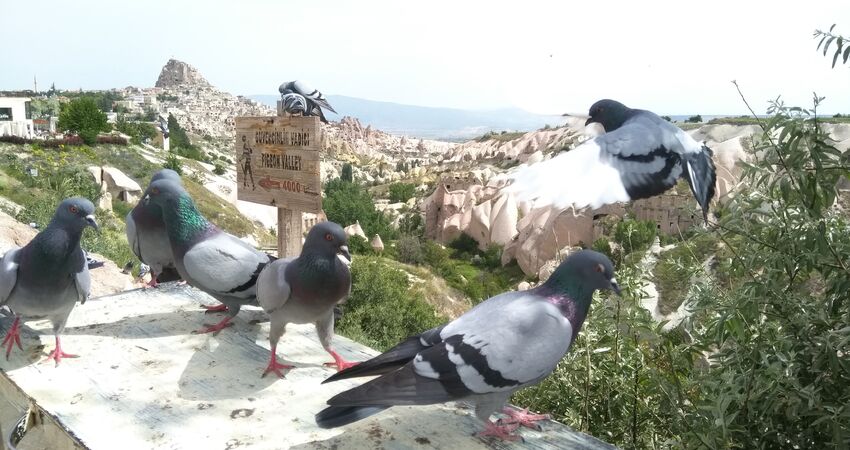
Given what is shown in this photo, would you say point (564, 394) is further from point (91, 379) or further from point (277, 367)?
point (91, 379)

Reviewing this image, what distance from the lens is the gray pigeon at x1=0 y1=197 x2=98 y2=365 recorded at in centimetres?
281

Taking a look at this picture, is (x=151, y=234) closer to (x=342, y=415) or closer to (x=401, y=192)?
(x=342, y=415)

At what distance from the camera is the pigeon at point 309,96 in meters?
4.28

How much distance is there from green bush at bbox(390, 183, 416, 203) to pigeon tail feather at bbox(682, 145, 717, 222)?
62.4m

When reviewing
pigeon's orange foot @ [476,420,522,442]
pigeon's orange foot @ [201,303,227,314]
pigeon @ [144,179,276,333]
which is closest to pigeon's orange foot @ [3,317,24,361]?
pigeon @ [144,179,276,333]

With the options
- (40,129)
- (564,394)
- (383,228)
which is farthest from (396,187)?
(564,394)

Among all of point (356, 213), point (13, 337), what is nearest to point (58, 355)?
point (13, 337)

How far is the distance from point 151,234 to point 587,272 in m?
3.05

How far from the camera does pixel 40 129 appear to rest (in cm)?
6700

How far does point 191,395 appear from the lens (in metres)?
2.40

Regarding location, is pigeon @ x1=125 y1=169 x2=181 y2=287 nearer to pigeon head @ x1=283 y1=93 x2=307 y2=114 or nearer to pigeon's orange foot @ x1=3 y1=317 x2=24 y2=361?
pigeon head @ x1=283 y1=93 x2=307 y2=114

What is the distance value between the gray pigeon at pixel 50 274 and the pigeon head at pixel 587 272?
2271mm

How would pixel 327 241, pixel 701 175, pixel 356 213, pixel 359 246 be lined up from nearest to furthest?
pixel 701 175 < pixel 327 241 < pixel 359 246 < pixel 356 213

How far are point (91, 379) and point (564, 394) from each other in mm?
2377
